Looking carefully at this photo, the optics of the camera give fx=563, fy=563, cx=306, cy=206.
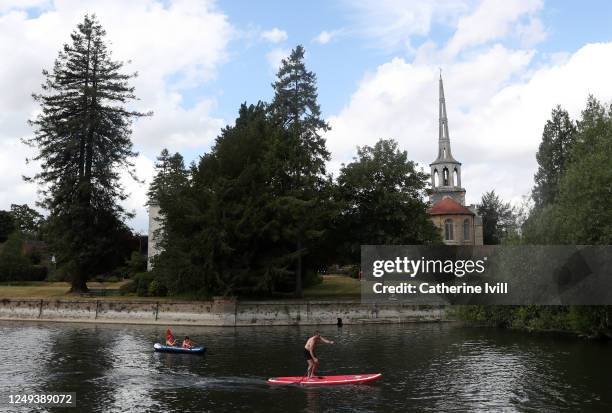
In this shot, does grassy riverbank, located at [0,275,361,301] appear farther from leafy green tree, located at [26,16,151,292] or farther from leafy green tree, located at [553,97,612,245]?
leafy green tree, located at [553,97,612,245]

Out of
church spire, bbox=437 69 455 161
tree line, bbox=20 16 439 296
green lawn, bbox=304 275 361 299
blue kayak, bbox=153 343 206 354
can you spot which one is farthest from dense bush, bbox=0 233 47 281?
church spire, bbox=437 69 455 161

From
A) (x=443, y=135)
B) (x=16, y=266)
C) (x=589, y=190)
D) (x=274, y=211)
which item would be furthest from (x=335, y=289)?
(x=443, y=135)

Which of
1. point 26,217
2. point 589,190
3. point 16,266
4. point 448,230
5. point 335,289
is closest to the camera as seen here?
point 589,190

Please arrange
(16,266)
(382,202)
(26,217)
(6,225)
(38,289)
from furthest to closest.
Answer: (26,217)
(6,225)
(16,266)
(38,289)
(382,202)

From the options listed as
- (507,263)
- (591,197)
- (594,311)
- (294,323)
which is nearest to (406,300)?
(294,323)

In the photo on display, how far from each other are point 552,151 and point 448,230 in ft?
89.5

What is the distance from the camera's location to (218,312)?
50156 millimetres

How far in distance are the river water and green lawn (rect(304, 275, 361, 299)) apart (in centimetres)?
1675

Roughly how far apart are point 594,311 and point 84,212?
156 feet

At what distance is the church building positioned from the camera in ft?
→ 323

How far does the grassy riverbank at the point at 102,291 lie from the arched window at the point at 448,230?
2715cm

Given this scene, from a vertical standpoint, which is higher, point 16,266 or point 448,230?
point 448,230

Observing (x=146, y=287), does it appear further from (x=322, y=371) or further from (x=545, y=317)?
(x=545, y=317)

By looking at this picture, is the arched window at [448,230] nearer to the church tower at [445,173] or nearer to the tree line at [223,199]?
the church tower at [445,173]
